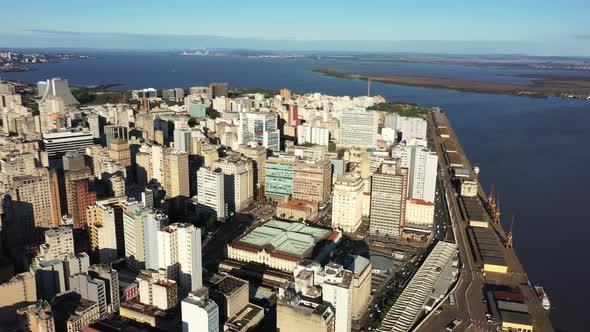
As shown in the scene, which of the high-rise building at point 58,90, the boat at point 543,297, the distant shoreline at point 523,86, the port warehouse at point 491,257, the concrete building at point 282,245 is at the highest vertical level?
the high-rise building at point 58,90

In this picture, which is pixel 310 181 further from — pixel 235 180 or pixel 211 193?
pixel 211 193

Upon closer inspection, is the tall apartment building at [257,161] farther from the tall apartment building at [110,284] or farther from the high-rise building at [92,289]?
the high-rise building at [92,289]

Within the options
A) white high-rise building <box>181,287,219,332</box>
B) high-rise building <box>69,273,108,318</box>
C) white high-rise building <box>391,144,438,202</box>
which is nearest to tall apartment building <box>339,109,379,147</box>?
white high-rise building <box>391,144,438,202</box>

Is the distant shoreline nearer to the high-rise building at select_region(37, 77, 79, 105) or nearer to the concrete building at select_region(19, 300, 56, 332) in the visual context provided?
the high-rise building at select_region(37, 77, 79, 105)

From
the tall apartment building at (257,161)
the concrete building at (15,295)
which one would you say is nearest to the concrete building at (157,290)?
the concrete building at (15,295)

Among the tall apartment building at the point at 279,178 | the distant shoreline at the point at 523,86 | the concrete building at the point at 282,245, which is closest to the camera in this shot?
the concrete building at the point at 282,245

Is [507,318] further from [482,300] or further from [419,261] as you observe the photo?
[419,261]

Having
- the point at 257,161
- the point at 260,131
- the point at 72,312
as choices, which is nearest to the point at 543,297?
the point at 72,312

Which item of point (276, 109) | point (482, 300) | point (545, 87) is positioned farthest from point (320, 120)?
point (545, 87)
